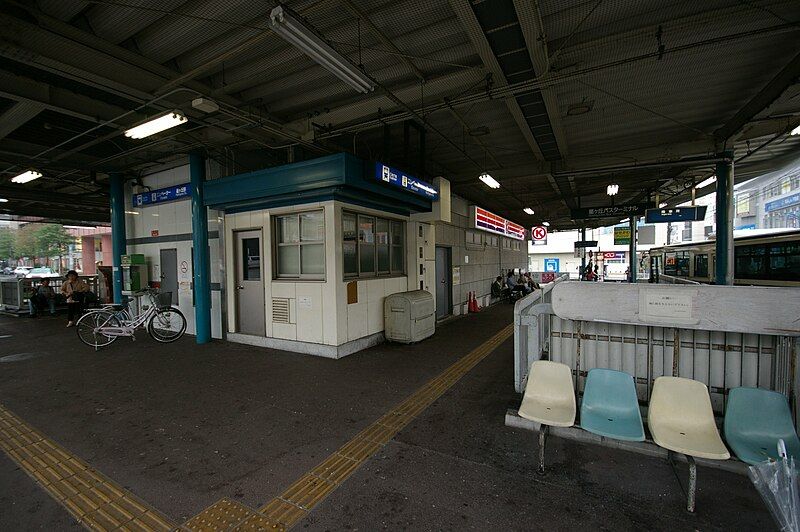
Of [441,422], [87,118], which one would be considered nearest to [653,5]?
[441,422]

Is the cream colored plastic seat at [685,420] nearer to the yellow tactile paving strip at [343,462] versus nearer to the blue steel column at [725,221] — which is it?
the yellow tactile paving strip at [343,462]

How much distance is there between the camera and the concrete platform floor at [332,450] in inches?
89.4

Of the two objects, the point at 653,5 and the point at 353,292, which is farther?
the point at 353,292

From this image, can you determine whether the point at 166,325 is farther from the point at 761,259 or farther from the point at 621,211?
the point at 761,259

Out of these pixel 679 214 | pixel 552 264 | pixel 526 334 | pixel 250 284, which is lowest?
pixel 526 334

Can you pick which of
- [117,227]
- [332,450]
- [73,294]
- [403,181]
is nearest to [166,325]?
[117,227]

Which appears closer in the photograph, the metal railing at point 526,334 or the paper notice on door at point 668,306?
the paper notice on door at point 668,306

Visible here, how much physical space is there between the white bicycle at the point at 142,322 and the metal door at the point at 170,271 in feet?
1.72

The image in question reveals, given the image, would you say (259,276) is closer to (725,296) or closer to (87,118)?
(87,118)

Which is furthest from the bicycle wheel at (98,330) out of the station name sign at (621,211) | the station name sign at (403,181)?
the station name sign at (621,211)

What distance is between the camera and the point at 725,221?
7285 mm

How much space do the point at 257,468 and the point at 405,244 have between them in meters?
6.02

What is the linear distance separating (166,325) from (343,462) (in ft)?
21.6

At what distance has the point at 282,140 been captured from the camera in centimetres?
688
